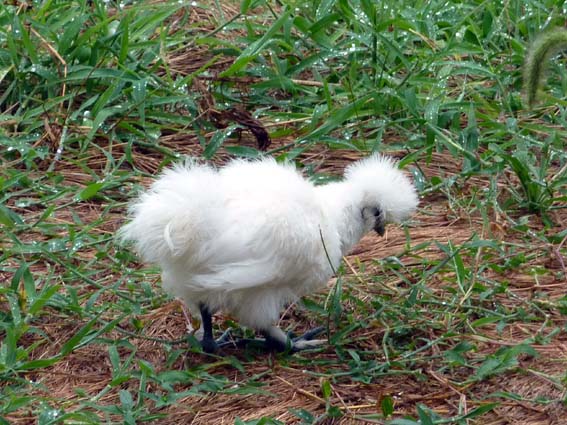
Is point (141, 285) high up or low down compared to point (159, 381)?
up

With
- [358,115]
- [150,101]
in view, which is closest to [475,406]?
[358,115]

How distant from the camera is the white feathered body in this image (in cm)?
397

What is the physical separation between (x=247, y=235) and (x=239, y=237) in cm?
3

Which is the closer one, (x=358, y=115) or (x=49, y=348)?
(x=49, y=348)

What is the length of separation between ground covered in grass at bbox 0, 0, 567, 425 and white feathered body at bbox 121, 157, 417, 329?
0.85 ft

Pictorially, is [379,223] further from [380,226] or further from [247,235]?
[247,235]

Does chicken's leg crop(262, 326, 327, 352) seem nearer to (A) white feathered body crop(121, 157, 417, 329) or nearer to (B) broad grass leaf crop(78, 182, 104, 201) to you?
(A) white feathered body crop(121, 157, 417, 329)

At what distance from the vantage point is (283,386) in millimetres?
4113

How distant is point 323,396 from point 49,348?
1.12 m

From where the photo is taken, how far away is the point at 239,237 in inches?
160

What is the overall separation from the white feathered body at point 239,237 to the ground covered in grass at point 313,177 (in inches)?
10.2

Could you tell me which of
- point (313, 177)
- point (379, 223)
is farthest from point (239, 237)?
point (313, 177)

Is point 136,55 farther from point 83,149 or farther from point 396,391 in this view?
point 396,391

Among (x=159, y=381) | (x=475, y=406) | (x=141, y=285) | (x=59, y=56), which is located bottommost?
(x=475, y=406)
